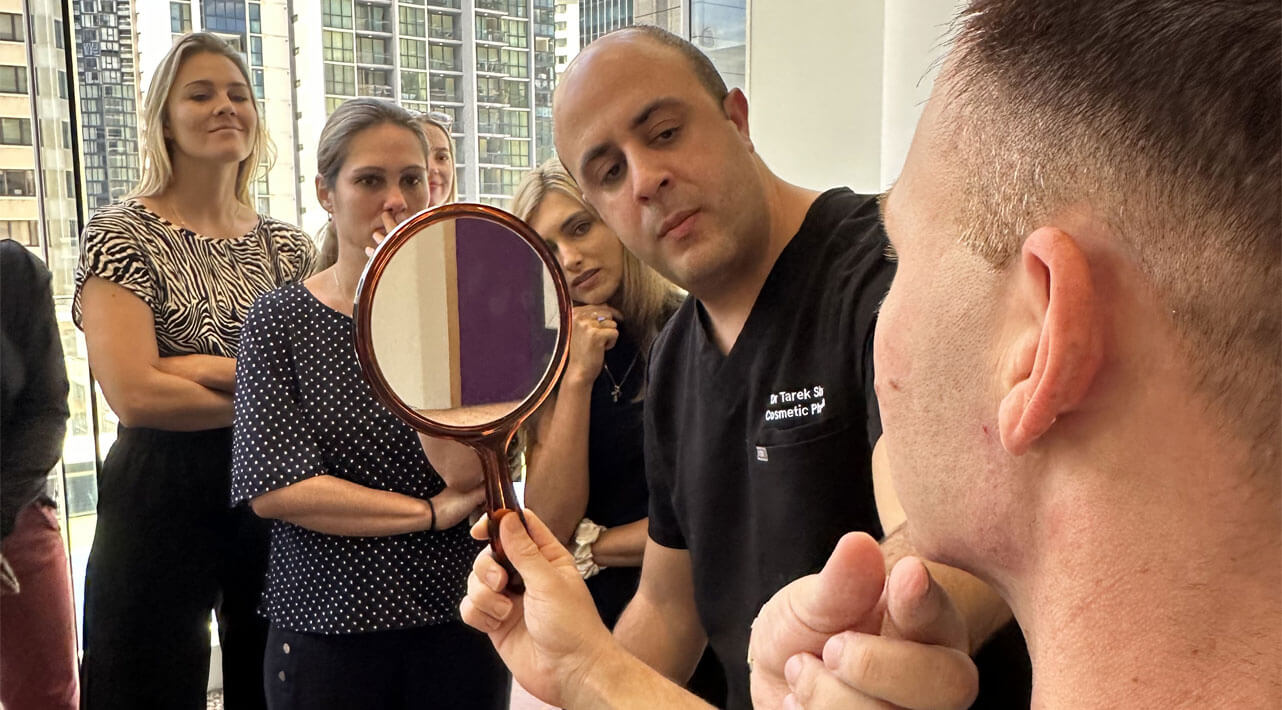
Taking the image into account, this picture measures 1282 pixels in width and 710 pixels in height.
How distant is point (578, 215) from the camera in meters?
2.21

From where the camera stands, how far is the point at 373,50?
3596mm

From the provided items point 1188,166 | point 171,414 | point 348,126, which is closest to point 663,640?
point 1188,166

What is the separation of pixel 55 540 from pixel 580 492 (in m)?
1.58

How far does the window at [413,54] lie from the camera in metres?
3.61

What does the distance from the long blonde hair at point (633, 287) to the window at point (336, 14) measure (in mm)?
1710

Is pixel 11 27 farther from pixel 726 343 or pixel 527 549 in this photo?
pixel 527 549

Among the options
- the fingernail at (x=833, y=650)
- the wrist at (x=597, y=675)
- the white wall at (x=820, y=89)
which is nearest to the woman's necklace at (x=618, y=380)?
the wrist at (x=597, y=675)

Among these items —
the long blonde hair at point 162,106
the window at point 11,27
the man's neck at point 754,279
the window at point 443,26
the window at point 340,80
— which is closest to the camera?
the man's neck at point 754,279

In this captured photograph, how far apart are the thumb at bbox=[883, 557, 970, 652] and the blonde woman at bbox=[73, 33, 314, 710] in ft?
6.44

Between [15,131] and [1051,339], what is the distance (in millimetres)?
3458

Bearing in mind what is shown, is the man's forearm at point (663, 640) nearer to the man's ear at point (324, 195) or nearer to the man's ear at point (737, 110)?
the man's ear at point (737, 110)

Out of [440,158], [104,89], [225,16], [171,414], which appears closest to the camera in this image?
[171,414]

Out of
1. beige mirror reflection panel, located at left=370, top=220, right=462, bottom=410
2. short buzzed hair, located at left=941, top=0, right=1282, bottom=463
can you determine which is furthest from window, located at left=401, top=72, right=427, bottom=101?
short buzzed hair, located at left=941, top=0, right=1282, bottom=463

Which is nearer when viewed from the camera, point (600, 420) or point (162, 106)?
point (600, 420)
